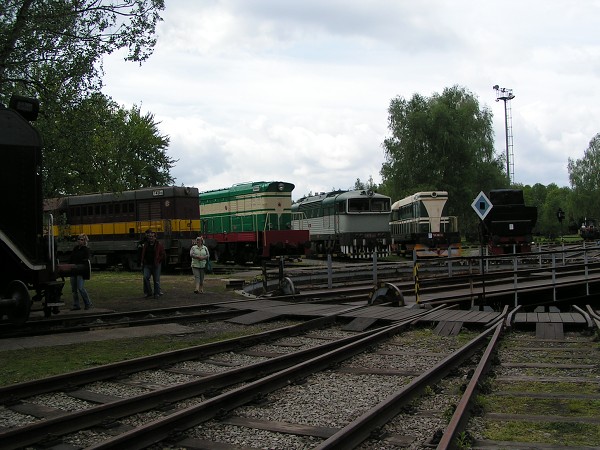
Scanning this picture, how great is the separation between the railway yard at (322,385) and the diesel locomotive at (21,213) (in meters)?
0.95

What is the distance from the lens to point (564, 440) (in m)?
4.98

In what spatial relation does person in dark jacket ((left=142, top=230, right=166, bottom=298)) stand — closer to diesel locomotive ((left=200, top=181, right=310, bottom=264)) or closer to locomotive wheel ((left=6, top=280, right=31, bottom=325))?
locomotive wheel ((left=6, top=280, right=31, bottom=325))

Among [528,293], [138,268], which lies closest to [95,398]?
[528,293]

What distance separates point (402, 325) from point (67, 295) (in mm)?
10767

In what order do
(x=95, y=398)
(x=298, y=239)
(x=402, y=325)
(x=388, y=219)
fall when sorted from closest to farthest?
(x=95, y=398) → (x=402, y=325) → (x=298, y=239) → (x=388, y=219)

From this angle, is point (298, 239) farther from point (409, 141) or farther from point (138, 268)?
point (409, 141)

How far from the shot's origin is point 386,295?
47.3 ft

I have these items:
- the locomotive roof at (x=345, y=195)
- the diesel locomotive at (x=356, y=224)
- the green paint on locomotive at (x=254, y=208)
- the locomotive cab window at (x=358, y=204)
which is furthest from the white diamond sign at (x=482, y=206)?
the locomotive roof at (x=345, y=195)

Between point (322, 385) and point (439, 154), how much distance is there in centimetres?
4861

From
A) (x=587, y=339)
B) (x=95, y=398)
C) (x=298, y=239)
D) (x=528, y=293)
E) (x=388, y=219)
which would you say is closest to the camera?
(x=95, y=398)

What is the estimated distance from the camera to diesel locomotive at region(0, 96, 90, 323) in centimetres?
1033

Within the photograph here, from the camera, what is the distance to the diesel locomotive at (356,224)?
32094 millimetres

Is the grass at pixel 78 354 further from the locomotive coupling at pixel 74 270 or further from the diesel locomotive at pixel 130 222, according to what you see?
the diesel locomotive at pixel 130 222

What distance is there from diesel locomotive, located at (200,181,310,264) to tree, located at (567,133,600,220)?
6431 cm
